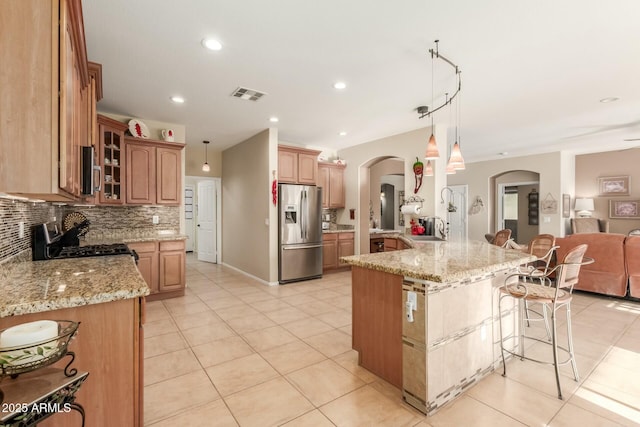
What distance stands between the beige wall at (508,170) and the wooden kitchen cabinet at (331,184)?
15.0 feet

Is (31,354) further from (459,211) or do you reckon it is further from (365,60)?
(459,211)

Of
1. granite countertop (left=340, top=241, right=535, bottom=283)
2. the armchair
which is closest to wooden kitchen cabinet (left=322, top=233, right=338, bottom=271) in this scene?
granite countertop (left=340, top=241, right=535, bottom=283)

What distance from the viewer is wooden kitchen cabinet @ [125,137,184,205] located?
4.29m

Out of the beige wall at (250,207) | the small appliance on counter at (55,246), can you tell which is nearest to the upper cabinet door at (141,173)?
the small appliance on counter at (55,246)

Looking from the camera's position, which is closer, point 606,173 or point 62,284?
point 62,284

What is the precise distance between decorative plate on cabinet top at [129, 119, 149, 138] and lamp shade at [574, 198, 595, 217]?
30.9 ft

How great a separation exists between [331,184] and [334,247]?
1399 millimetres

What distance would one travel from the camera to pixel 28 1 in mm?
1221

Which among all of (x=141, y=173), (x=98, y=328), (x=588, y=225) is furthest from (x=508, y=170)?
(x=98, y=328)

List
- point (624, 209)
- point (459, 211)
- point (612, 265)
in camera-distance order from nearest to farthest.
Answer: point (612, 265)
point (624, 209)
point (459, 211)

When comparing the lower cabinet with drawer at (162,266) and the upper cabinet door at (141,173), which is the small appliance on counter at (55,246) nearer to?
the lower cabinet with drawer at (162,266)

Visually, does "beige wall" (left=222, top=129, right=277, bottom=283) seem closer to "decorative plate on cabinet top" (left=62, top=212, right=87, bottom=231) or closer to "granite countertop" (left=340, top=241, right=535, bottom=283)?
"decorative plate on cabinet top" (left=62, top=212, right=87, bottom=231)

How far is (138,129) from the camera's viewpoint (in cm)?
436

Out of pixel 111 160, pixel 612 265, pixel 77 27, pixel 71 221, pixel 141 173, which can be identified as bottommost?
pixel 612 265
